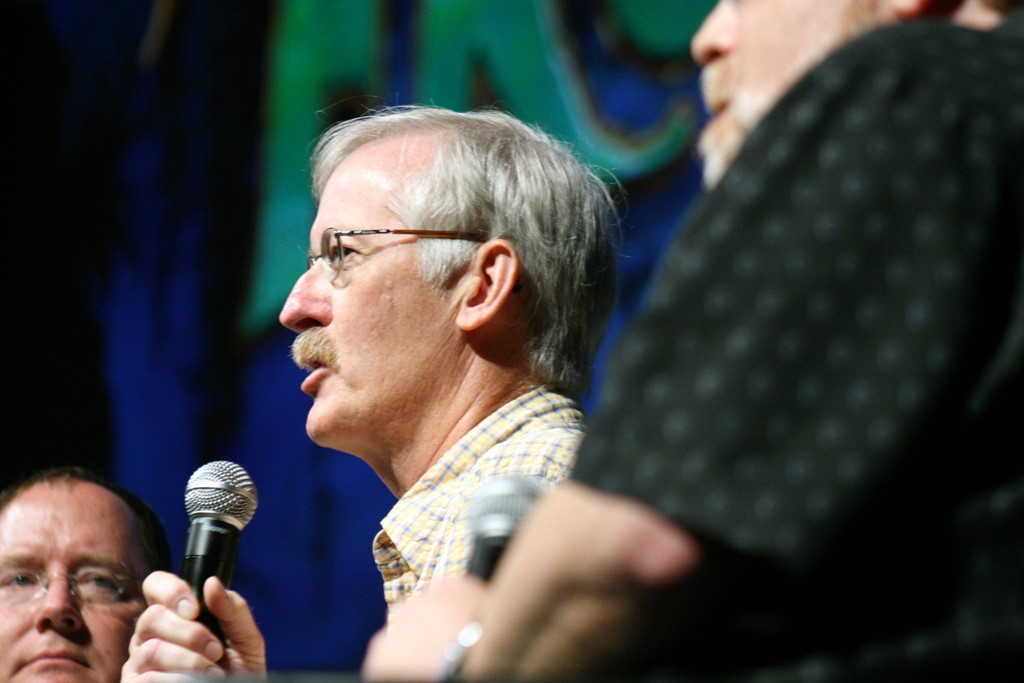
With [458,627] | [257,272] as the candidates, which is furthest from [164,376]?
[458,627]

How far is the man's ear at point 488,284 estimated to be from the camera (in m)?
2.18

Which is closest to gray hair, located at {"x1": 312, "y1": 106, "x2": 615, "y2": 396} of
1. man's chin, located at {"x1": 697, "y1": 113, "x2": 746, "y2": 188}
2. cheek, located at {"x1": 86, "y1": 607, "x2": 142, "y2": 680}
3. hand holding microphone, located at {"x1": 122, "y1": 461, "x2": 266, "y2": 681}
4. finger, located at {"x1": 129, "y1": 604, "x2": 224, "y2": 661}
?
hand holding microphone, located at {"x1": 122, "y1": 461, "x2": 266, "y2": 681}

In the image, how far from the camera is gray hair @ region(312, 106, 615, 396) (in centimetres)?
222

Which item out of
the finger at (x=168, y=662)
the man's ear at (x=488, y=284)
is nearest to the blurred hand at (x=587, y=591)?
the finger at (x=168, y=662)

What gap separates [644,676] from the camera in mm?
833

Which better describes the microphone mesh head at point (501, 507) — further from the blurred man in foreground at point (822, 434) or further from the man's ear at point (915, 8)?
the man's ear at point (915, 8)

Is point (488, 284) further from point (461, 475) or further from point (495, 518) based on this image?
point (495, 518)

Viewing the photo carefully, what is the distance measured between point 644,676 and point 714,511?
131mm

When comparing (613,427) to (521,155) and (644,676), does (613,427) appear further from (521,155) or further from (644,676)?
(521,155)

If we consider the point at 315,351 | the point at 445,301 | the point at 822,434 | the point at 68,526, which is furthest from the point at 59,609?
the point at 822,434

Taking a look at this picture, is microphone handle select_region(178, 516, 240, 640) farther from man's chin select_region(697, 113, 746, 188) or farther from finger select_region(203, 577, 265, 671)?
man's chin select_region(697, 113, 746, 188)

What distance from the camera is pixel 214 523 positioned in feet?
5.74

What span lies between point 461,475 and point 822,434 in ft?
4.11

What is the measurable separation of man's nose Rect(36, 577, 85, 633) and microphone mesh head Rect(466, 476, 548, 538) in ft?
5.02
